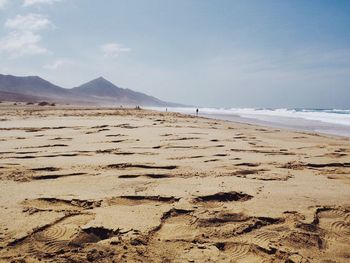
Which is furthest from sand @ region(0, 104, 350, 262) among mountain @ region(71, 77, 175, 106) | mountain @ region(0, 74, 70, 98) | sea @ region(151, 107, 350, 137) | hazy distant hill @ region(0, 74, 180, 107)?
mountain @ region(71, 77, 175, 106)

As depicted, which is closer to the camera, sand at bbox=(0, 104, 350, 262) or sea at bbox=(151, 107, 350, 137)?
sand at bbox=(0, 104, 350, 262)

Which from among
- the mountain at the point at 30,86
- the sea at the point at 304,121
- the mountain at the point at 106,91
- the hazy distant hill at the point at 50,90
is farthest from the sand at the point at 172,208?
the mountain at the point at 106,91

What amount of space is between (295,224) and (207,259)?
39.4 inches

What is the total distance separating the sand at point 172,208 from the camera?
7.52ft

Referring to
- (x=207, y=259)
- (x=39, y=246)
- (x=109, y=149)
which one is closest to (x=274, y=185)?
(x=207, y=259)

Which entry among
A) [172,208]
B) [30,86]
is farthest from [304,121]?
[30,86]

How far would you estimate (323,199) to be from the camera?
3398mm

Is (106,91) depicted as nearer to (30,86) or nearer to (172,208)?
(30,86)

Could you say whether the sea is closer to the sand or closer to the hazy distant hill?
the sand

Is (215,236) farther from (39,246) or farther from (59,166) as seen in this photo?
(59,166)

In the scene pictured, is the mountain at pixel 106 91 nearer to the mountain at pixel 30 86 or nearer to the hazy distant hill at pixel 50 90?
the hazy distant hill at pixel 50 90

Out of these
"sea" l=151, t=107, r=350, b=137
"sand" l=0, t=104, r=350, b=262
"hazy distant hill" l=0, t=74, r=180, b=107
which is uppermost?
"hazy distant hill" l=0, t=74, r=180, b=107

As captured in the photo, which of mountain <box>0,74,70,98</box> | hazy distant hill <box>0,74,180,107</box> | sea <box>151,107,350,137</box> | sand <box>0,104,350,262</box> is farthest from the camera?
mountain <box>0,74,70,98</box>

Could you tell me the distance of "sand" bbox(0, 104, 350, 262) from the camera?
90.2 inches
